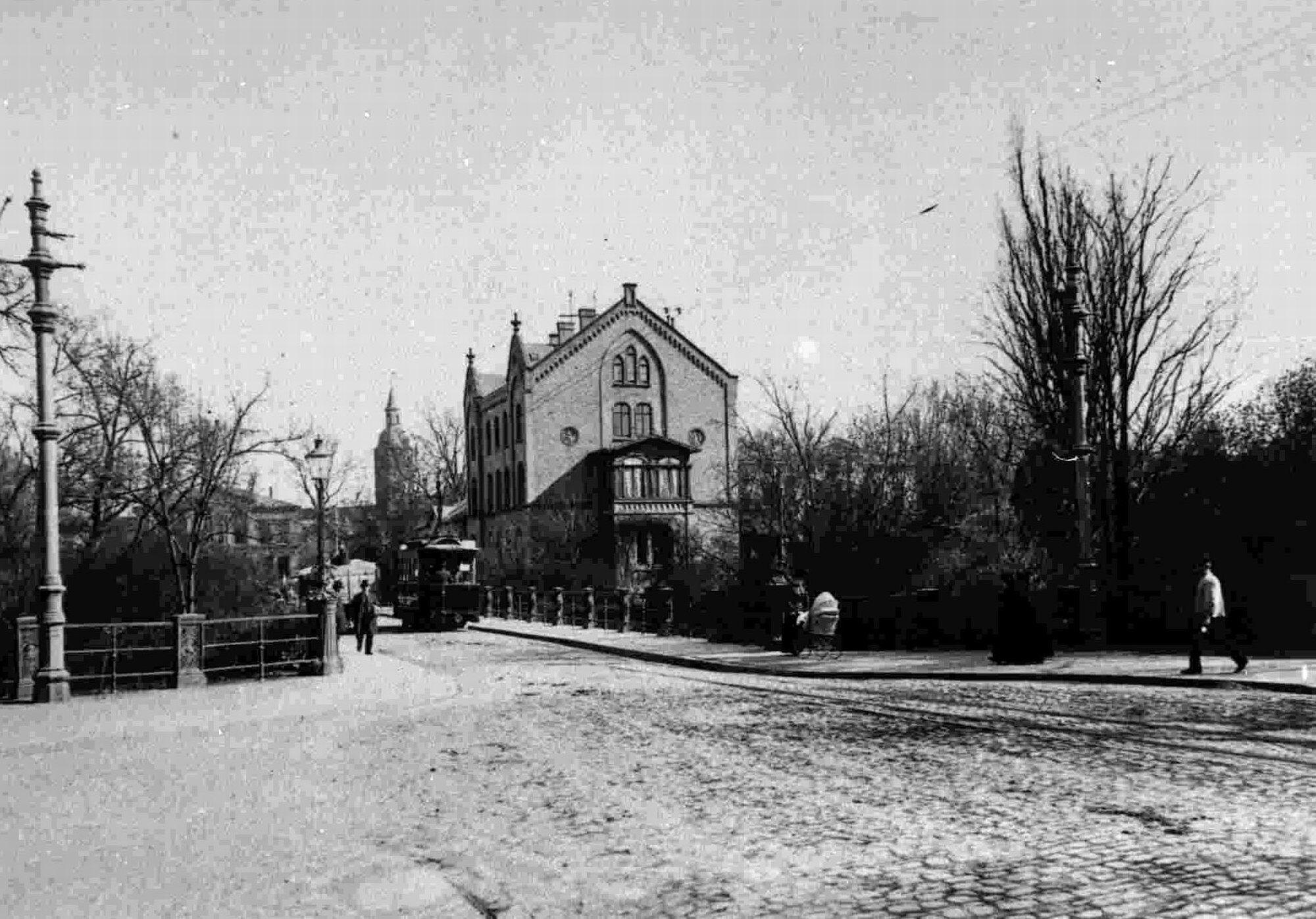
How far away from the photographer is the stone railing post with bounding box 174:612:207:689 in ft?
57.5

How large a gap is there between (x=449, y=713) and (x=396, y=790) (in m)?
5.30

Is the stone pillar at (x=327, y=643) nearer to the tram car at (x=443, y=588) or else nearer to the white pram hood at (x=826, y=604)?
the white pram hood at (x=826, y=604)

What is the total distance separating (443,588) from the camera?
3753 cm

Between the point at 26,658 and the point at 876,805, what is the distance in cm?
1331

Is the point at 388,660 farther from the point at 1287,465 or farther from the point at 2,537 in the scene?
the point at 1287,465

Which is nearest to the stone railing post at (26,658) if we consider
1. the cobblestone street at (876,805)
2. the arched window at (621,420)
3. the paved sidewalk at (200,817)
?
the paved sidewalk at (200,817)

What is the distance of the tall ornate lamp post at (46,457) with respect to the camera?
15.7 m

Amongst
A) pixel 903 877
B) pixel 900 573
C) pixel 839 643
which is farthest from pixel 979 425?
pixel 903 877

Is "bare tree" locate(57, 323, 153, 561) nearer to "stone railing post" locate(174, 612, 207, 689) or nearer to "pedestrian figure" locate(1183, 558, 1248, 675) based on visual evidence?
"stone railing post" locate(174, 612, 207, 689)

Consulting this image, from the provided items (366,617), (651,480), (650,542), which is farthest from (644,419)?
(366,617)

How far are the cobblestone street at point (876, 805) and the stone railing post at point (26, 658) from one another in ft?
19.8

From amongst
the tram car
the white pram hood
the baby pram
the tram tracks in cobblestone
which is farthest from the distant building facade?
the tram tracks in cobblestone

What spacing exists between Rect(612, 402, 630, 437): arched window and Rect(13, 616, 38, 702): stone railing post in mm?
47609

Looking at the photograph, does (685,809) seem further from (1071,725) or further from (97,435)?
(97,435)
